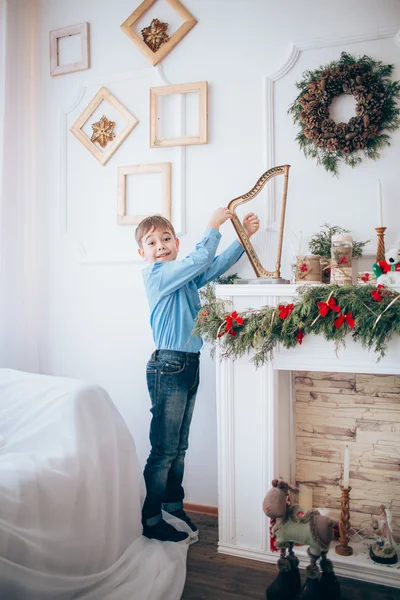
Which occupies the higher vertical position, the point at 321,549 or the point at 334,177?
the point at 334,177

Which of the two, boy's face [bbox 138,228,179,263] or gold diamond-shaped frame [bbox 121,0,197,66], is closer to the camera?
boy's face [bbox 138,228,179,263]

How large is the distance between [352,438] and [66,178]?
6.61ft

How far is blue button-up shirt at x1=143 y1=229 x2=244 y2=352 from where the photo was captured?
2.00m

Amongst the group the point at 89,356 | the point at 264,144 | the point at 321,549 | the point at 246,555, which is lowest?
the point at 246,555

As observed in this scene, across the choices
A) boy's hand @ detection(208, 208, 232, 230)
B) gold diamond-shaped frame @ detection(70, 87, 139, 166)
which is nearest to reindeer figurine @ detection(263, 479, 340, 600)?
boy's hand @ detection(208, 208, 232, 230)

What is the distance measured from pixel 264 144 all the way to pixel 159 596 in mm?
1914

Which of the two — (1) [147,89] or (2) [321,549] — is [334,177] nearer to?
(1) [147,89]

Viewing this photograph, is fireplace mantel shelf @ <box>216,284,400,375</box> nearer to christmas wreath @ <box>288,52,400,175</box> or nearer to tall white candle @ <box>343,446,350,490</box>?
tall white candle @ <box>343,446,350,490</box>

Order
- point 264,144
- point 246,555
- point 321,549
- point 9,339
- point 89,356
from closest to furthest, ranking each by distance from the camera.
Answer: point 321,549
point 246,555
point 264,144
point 9,339
point 89,356

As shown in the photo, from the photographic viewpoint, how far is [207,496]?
2.40 metres

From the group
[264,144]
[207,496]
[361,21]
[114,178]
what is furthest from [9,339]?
[361,21]

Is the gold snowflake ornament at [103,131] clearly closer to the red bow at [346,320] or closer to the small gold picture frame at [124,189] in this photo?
the small gold picture frame at [124,189]

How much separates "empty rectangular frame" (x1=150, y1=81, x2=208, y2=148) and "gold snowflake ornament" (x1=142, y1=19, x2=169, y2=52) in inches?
9.1

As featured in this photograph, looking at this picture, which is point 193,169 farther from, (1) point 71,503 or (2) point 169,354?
(1) point 71,503
